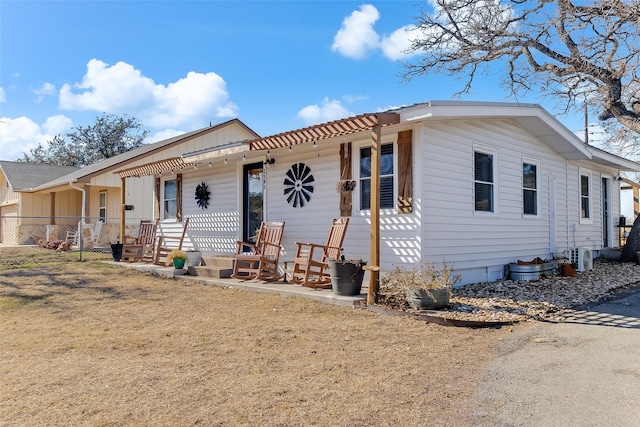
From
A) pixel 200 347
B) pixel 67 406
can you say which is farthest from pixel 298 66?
pixel 67 406

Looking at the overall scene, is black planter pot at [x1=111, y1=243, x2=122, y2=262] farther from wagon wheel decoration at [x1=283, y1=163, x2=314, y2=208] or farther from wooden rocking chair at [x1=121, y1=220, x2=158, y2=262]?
wagon wheel decoration at [x1=283, y1=163, x2=314, y2=208]

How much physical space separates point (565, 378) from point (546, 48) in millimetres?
10389

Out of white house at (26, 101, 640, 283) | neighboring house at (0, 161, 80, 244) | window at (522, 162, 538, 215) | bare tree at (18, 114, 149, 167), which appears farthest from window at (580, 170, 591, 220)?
bare tree at (18, 114, 149, 167)

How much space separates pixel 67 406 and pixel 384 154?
530 centimetres

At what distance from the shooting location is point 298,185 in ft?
26.2

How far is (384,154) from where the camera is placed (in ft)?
22.4

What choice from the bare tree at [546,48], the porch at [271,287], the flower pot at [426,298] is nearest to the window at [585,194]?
the bare tree at [546,48]

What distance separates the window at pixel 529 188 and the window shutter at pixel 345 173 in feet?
12.4

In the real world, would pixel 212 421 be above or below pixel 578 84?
below

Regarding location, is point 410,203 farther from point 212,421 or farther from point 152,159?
point 152,159

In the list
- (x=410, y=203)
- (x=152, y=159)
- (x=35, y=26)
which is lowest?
(x=410, y=203)

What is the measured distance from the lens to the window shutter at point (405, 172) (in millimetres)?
6398

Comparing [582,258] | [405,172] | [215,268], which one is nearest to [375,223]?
[405,172]

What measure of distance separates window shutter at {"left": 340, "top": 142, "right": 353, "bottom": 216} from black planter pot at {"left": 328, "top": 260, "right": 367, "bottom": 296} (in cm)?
145
